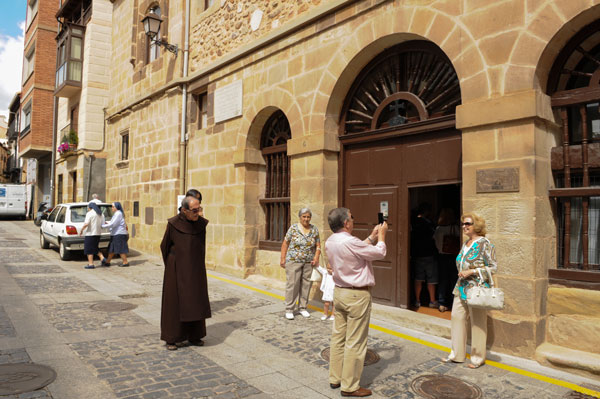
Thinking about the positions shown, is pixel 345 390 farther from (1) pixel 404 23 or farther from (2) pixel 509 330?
(1) pixel 404 23

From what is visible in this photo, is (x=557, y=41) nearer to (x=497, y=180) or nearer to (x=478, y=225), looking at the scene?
(x=497, y=180)

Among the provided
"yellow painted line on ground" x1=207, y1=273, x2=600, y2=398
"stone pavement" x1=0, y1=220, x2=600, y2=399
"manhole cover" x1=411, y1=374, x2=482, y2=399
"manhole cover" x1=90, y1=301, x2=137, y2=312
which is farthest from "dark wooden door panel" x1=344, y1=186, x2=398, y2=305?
"manhole cover" x1=90, y1=301, x2=137, y2=312

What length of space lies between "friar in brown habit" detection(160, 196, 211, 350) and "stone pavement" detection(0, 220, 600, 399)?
24 cm

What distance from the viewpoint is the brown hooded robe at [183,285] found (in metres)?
4.92

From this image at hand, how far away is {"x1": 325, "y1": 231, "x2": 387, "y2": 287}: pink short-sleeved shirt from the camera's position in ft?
12.5

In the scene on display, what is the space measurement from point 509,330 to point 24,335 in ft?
18.2

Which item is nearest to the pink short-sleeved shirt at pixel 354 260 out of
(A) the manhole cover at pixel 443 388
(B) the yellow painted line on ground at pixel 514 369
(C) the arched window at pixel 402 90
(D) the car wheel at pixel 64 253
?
(A) the manhole cover at pixel 443 388

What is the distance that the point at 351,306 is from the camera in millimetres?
3799

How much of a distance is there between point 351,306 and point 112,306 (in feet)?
14.9

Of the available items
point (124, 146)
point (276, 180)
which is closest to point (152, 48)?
point (124, 146)

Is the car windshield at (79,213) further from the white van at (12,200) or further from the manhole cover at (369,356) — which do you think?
the white van at (12,200)

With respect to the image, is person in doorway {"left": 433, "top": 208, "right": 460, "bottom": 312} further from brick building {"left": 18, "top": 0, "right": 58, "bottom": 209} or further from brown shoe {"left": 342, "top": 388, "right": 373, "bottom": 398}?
brick building {"left": 18, "top": 0, "right": 58, "bottom": 209}

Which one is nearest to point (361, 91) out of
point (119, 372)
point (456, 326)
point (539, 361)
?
point (456, 326)

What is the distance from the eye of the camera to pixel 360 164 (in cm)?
728
